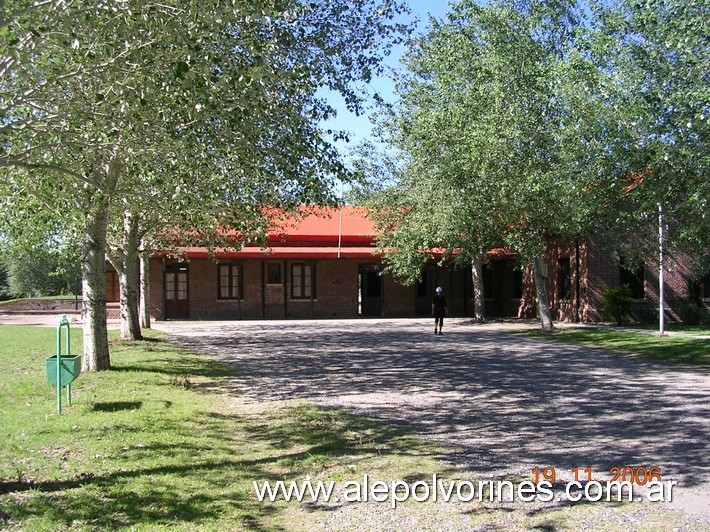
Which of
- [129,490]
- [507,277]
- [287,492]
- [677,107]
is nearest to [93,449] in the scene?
[129,490]

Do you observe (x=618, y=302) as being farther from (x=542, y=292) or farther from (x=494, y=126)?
(x=494, y=126)

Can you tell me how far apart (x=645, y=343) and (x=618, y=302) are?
6.53 meters

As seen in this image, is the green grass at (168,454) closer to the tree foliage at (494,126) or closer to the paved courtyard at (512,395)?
the paved courtyard at (512,395)

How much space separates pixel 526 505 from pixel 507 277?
29.0 m

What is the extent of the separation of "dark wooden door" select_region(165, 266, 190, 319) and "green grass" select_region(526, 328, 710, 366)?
16.7m

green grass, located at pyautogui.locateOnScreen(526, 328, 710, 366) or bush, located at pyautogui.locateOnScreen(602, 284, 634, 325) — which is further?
bush, located at pyautogui.locateOnScreen(602, 284, 634, 325)

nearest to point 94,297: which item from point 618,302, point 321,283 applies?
point 618,302

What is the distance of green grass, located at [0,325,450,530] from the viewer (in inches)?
Result: 203

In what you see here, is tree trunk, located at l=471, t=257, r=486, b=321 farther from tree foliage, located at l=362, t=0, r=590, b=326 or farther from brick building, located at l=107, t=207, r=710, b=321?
tree foliage, located at l=362, t=0, r=590, b=326

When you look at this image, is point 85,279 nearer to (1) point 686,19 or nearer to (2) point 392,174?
(1) point 686,19

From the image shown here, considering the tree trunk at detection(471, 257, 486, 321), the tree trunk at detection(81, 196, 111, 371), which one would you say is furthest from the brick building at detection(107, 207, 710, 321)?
the tree trunk at detection(81, 196, 111, 371)

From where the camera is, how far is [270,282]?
32312mm

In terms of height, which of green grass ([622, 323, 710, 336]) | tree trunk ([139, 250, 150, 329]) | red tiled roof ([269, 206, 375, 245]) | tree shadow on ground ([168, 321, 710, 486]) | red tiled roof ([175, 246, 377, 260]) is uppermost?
red tiled roof ([269, 206, 375, 245])

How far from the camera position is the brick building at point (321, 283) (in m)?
30.9
